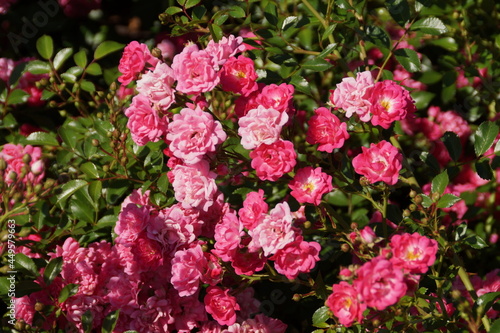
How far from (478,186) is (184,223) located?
1.27m

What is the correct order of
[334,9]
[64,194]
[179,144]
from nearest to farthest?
[179,144] → [64,194] → [334,9]

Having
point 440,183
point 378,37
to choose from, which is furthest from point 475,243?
point 378,37

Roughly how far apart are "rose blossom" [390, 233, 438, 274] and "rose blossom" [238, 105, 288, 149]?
36cm

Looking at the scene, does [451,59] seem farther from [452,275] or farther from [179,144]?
[179,144]

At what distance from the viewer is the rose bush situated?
54.4 inches

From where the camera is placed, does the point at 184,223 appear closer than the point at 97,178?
Yes

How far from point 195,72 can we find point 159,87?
10 cm

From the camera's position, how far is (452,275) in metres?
1.60

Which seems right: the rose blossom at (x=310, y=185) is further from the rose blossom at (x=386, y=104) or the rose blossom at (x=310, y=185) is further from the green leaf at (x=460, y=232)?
the green leaf at (x=460, y=232)

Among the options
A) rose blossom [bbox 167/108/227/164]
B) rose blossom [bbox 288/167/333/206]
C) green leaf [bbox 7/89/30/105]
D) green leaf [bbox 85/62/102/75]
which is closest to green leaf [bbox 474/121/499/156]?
rose blossom [bbox 288/167/333/206]

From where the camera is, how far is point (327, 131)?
145 centimetres

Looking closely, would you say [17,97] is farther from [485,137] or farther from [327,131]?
[485,137]

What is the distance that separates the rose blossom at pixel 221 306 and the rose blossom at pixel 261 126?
396mm

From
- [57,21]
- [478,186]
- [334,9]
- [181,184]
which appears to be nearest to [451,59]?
[478,186]
